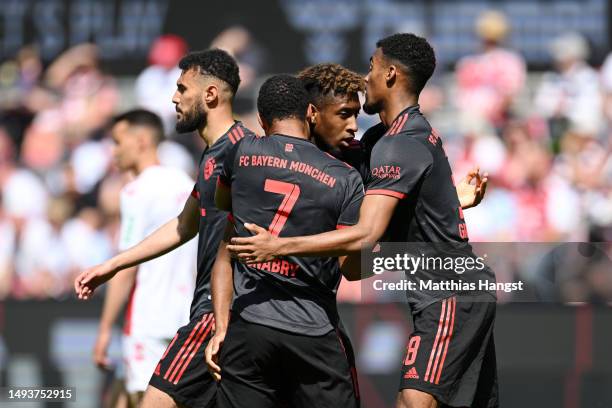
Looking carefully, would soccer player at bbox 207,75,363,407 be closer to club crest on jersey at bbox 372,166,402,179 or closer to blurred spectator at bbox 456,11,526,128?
club crest on jersey at bbox 372,166,402,179

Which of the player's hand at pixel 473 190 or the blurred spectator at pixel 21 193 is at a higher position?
the blurred spectator at pixel 21 193

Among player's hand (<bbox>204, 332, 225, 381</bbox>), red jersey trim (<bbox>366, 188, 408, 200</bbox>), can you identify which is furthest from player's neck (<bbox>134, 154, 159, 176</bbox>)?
red jersey trim (<bbox>366, 188, 408, 200</bbox>)

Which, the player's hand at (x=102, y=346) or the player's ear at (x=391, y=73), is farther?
the player's hand at (x=102, y=346)

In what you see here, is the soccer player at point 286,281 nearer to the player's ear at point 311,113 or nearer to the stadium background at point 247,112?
the player's ear at point 311,113

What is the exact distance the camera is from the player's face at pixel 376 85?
545 cm

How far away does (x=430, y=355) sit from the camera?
5117mm

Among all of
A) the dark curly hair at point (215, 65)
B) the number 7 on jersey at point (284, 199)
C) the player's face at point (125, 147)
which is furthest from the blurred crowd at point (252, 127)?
the number 7 on jersey at point (284, 199)

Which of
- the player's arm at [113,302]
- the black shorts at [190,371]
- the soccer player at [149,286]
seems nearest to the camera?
the black shorts at [190,371]

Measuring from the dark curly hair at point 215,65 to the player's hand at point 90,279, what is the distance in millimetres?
1268

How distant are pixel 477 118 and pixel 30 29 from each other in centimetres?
557

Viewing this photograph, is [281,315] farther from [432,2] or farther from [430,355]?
[432,2]

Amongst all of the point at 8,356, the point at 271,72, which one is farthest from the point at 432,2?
the point at 8,356

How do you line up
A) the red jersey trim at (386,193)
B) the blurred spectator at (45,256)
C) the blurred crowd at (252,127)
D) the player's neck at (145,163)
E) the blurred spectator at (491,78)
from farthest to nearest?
the blurred spectator at (491,78) → the blurred spectator at (45,256) → the blurred crowd at (252,127) → the player's neck at (145,163) → the red jersey trim at (386,193)

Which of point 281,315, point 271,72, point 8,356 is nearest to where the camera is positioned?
point 281,315
